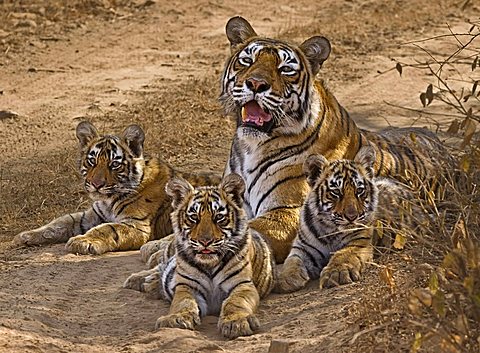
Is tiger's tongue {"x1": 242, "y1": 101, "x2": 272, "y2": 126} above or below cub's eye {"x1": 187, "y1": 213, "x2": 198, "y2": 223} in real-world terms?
above

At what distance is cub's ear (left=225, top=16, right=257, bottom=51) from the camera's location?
8.32 metres

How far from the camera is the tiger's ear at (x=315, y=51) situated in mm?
8164

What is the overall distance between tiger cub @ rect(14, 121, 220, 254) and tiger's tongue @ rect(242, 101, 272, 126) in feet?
2.92

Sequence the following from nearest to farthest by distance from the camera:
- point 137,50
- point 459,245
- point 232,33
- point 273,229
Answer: point 459,245 < point 273,229 < point 232,33 < point 137,50

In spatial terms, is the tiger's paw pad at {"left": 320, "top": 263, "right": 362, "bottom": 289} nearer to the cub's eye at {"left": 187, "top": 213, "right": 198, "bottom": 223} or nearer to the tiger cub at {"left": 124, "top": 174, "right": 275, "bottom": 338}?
the tiger cub at {"left": 124, "top": 174, "right": 275, "bottom": 338}

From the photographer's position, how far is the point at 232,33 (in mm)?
8344

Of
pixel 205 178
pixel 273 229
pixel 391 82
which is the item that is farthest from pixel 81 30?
pixel 273 229

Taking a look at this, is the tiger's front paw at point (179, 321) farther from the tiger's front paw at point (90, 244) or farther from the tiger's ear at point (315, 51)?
the tiger's ear at point (315, 51)

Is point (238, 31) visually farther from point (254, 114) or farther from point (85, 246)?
point (85, 246)

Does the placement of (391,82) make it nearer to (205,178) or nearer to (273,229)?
(205,178)

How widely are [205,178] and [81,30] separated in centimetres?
540

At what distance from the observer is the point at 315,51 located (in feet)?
26.9

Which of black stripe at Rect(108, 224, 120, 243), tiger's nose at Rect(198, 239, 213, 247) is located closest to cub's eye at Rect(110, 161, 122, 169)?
black stripe at Rect(108, 224, 120, 243)

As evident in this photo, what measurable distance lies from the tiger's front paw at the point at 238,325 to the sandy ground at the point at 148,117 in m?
0.05
